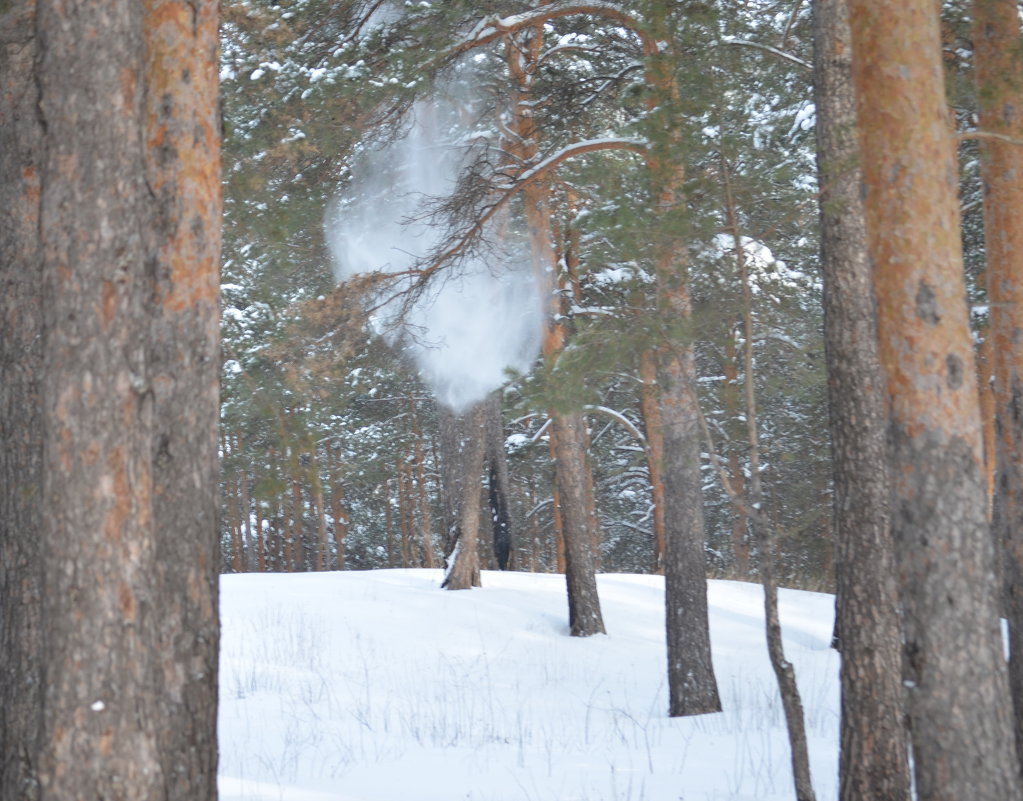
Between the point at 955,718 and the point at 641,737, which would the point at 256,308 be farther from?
the point at 955,718

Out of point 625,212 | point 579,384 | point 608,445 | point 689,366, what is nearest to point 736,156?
point 625,212

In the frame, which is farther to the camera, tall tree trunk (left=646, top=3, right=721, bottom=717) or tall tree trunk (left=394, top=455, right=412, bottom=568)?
tall tree trunk (left=394, top=455, right=412, bottom=568)

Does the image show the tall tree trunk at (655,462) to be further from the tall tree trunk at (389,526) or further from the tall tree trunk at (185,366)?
the tall tree trunk at (389,526)

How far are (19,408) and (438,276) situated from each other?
1046cm

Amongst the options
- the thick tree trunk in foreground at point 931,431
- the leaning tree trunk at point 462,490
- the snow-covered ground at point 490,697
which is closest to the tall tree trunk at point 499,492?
the snow-covered ground at point 490,697

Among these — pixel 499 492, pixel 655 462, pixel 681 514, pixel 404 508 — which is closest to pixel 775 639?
pixel 681 514

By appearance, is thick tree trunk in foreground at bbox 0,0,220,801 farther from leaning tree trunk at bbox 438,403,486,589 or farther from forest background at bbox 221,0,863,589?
leaning tree trunk at bbox 438,403,486,589

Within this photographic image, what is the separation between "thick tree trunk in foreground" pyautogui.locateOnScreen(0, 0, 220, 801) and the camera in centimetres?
373

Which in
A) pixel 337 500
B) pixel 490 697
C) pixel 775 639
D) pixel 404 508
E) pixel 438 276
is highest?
pixel 438 276

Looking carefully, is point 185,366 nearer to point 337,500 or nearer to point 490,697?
point 490,697

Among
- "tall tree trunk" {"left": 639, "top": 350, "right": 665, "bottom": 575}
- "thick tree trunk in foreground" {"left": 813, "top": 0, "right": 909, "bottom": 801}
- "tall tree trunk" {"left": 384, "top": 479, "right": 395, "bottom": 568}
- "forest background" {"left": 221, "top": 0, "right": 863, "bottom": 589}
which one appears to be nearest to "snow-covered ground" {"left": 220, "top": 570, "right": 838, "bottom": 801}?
"thick tree trunk in foreground" {"left": 813, "top": 0, "right": 909, "bottom": 801}

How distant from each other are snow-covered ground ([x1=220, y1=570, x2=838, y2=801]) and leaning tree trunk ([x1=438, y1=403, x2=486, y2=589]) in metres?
0.42

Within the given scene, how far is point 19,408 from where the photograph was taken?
5277mm

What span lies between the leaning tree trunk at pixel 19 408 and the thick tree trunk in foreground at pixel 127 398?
1146 millimetres
